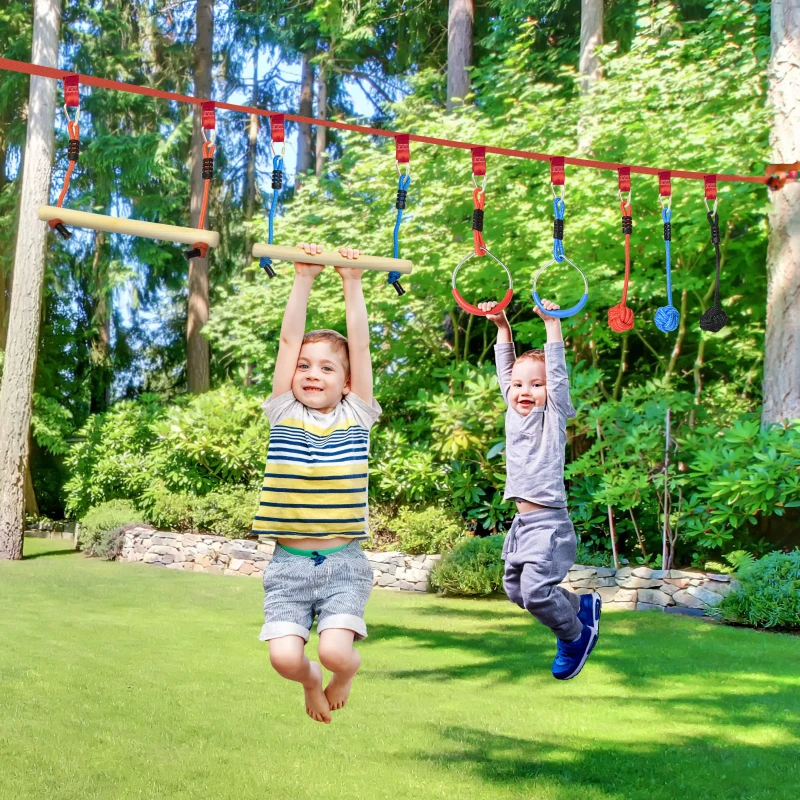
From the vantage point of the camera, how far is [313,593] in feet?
10.6

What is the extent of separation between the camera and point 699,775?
5281mm

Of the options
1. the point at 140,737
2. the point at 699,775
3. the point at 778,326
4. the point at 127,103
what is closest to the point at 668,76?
the point at 778,326

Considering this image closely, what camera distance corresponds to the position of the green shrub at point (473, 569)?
34.8ft

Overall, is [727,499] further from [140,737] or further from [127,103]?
[127,103]

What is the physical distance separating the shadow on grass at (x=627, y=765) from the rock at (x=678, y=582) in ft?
12.7

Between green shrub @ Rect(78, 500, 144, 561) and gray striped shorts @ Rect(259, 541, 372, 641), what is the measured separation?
11.6 meters

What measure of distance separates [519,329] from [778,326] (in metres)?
3.08

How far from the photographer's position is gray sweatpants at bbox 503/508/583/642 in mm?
3719

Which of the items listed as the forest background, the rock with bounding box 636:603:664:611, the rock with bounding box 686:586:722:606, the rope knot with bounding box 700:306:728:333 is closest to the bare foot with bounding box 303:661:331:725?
the rope knot with bounding box 700:306:728:333

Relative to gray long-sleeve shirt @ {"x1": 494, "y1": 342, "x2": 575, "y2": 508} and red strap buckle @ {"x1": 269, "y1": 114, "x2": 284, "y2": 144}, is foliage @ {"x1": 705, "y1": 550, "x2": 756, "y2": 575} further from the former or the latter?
red strap buckle @ {"x1": 269, "y1": 114, "x2": 284, "y2": 144}

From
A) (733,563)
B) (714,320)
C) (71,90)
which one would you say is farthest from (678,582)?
(71,90)

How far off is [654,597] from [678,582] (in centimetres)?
28

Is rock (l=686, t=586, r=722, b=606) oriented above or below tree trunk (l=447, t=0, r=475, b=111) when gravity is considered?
below

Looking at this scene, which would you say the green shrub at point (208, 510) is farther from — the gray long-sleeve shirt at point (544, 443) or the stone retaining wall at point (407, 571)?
the gray long-sleeve shirt at point (544, 443)
